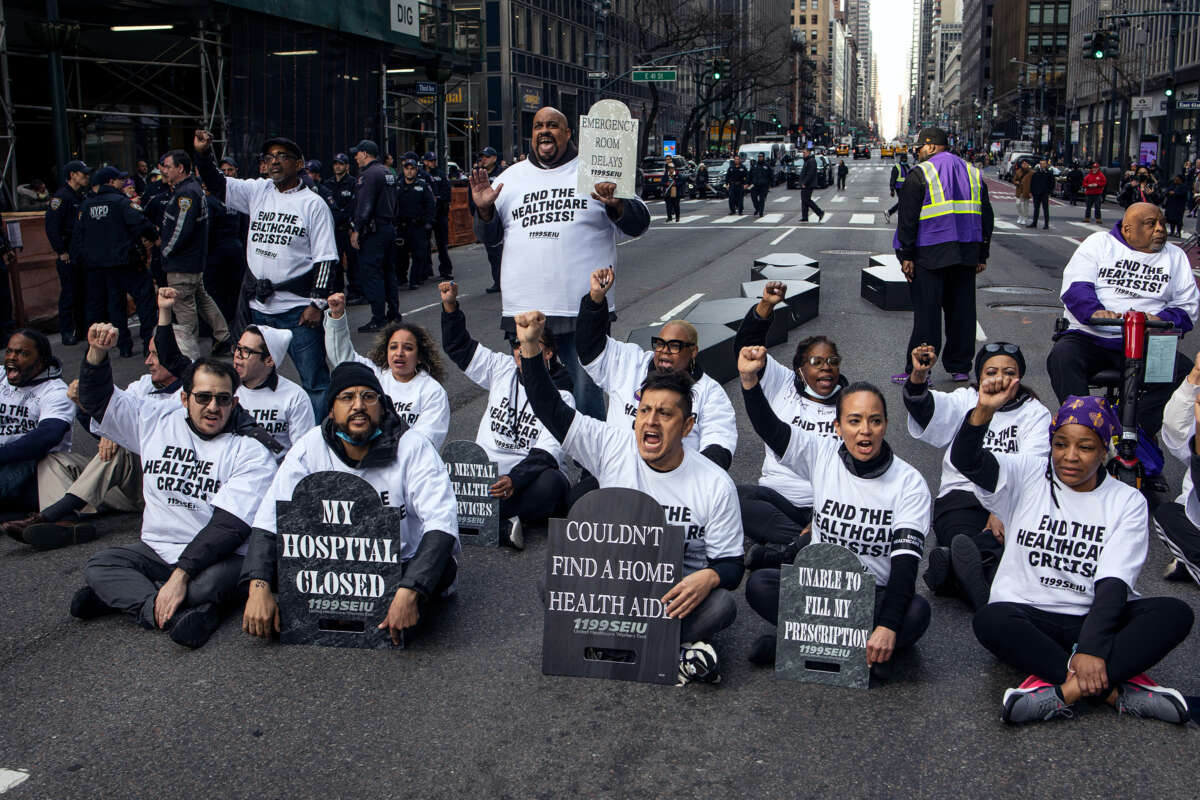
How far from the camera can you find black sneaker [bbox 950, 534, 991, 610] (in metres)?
4.73

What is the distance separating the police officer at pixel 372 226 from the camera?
12766mm

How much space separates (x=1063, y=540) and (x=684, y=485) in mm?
1446

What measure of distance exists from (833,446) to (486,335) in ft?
27.2

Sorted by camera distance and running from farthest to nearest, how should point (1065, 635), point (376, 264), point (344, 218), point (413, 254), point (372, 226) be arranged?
1. point (413, 254)
2. point (344, 218)
3. point (372, 226)
4. point (376, 264)
5. point (1065, 635)

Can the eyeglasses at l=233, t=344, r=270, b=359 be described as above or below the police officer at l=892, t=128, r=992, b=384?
below

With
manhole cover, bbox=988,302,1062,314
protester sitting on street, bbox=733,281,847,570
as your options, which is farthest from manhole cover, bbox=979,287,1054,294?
protester sitting on street, bbox=733,281,847,570

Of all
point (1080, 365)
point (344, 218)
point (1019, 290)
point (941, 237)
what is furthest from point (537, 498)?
point (1019, 290)

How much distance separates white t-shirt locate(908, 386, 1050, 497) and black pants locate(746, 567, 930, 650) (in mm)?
1116

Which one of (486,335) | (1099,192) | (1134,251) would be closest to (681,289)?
(486,335)

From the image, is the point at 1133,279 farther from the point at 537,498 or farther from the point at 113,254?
→ the point at 113,254

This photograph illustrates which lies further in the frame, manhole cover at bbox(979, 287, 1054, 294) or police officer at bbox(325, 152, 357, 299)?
manhole cover at bbox(979, 287, 1054, 294)

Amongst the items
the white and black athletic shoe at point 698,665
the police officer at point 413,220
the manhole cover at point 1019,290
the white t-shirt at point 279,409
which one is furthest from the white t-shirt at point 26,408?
the manhole cover at point 1019,290

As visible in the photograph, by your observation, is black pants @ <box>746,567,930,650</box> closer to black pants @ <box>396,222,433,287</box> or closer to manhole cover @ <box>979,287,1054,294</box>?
black pants @ <box>396,222,433,287</box>

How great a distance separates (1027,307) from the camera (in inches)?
562
